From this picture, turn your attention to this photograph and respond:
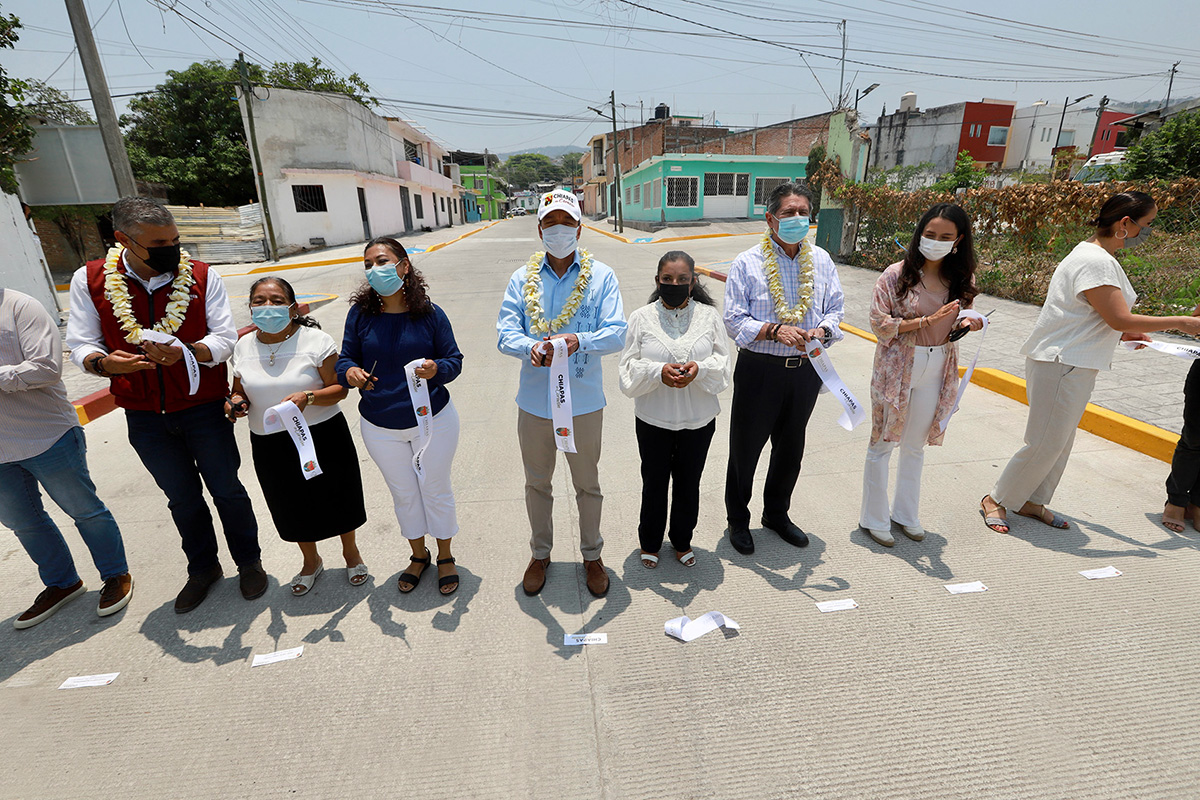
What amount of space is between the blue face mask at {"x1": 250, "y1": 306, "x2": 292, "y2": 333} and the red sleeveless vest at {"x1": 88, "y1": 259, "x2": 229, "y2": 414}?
1.08 feet

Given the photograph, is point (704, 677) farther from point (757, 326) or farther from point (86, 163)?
point (86, 163)

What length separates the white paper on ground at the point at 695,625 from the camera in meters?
2.77

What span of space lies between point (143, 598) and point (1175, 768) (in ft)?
15.7

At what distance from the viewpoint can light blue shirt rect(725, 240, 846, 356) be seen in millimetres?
3182

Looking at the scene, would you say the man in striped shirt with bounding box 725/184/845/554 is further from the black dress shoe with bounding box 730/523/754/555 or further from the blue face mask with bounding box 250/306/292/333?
the blue face mask with bounding box 250/306/292/333

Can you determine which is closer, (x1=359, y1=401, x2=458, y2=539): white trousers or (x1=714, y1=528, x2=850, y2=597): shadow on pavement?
(x1=359, y1=401, x2=458, y2=539): white trousers

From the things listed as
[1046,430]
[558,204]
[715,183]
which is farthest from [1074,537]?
Result: [715,183]

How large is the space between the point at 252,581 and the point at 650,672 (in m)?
2.26

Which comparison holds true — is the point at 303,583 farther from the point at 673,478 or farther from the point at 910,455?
the point at 910,455

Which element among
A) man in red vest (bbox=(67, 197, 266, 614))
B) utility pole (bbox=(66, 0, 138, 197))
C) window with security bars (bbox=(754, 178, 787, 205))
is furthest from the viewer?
window with security bars (bbox=(754, 178, 787, 205))

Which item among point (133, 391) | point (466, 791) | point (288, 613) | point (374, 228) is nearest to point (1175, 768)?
point (466, 791)

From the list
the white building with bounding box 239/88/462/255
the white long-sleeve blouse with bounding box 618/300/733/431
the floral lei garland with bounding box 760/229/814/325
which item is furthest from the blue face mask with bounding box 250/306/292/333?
the white building with bounding box 239/88/462/255

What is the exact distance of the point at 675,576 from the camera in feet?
10.6

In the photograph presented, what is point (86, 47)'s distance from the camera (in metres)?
6.82
